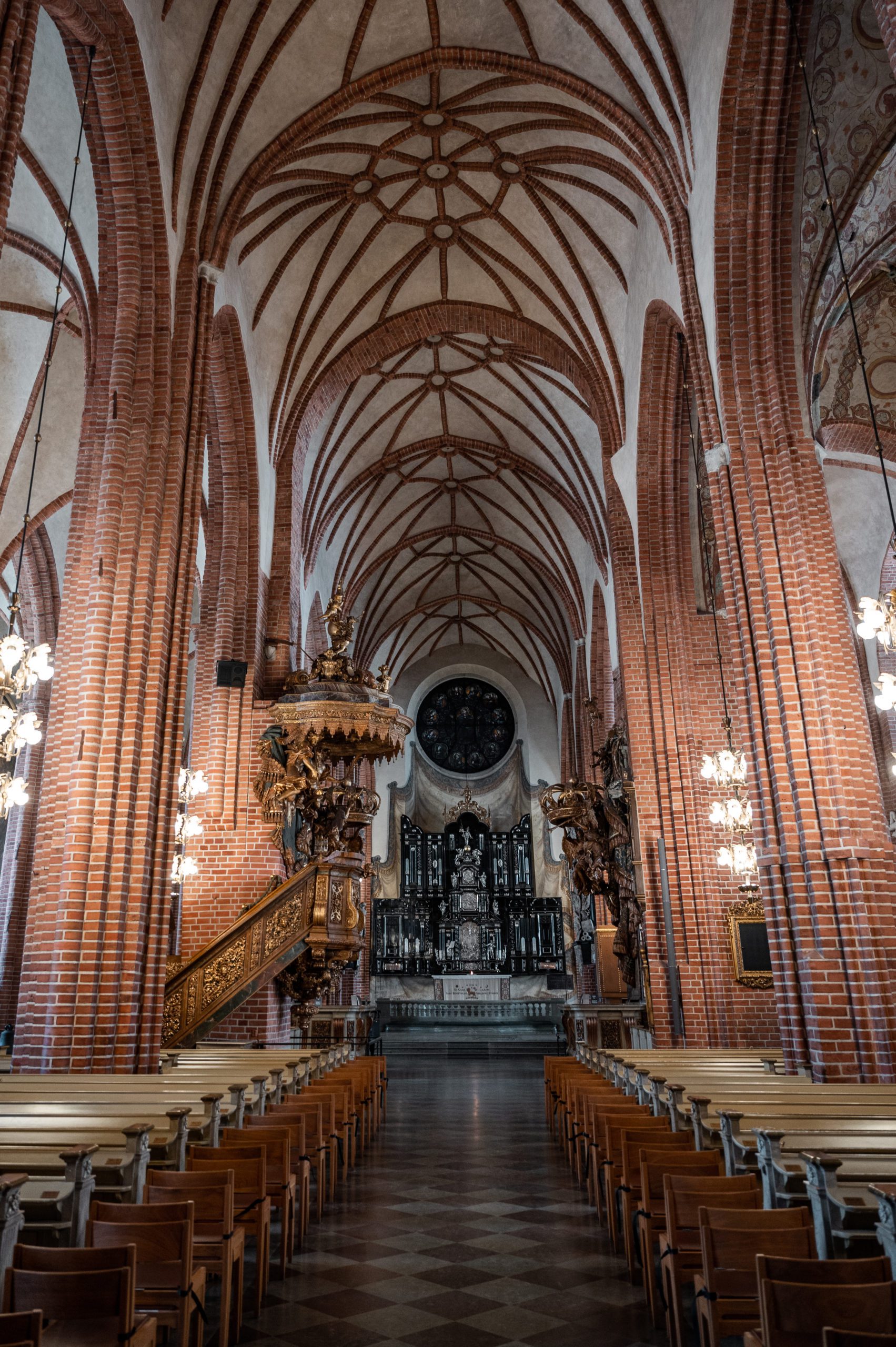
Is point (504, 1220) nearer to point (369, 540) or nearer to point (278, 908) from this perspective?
point (278, 908)

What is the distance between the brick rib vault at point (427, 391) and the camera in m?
7.74

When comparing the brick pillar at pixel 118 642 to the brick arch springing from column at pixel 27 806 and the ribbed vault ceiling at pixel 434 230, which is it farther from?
the brick arch springing from column at pixel 27 806

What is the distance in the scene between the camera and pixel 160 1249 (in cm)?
316

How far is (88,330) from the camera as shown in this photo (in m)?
10.4

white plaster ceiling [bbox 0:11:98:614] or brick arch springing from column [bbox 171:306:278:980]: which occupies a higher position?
white plaster ceiling [bbox 0:11:98:614]

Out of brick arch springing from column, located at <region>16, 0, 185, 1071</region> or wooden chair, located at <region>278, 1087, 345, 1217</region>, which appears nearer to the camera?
wooden chair, located at <region>278, 1087, 345, 1217</region>

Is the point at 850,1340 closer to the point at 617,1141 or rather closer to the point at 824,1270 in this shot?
the point at 824,1270

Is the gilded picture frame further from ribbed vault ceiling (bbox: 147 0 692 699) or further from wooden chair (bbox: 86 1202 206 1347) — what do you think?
wooden chair (bbox: 86 1202 206 1347)

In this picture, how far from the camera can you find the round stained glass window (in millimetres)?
31875

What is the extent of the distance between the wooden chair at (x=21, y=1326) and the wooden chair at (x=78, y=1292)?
0.69 ft

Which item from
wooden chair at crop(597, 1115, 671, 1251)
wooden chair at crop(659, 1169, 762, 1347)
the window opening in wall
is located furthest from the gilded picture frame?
wooden chair at crop(659, 1169, 762, 1347)

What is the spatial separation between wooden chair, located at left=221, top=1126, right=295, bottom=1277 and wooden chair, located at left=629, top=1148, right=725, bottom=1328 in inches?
70.9

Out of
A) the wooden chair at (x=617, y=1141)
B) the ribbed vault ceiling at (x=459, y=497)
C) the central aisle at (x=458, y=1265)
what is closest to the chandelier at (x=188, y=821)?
the central aisle at (x=458, y=1265)

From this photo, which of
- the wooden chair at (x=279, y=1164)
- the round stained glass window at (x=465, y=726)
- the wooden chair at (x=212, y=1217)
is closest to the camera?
the wooden chair at (x=212, y=1217)
